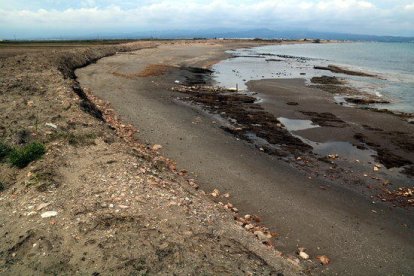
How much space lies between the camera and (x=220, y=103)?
27.5m

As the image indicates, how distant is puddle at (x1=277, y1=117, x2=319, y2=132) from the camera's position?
883 inches

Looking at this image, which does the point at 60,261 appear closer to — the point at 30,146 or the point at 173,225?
the point at 173,225

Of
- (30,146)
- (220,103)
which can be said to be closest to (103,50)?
(220,103)

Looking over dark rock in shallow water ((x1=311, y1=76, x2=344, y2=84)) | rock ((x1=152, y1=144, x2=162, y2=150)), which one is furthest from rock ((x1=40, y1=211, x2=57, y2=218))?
dark rock in shallow water ((x1=311, y1=76, x2=344, y2=84))

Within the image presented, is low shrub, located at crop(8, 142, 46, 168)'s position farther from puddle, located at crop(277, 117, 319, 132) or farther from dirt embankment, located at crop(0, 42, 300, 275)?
puddle, located at crop(277, 117, 319, 132)

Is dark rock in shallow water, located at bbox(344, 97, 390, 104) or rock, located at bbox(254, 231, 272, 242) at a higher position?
dark rock in shallow water, located at bbox(344, 97, 390, 104)

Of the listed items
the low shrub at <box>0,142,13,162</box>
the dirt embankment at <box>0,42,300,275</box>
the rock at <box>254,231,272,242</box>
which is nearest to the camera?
the dirt embankment at <box>0,42,300,275</box>

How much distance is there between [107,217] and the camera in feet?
28.9

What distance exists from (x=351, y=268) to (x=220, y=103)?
1939cm

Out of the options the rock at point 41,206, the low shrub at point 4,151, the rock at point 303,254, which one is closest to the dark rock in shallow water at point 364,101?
the rock at point 303,254

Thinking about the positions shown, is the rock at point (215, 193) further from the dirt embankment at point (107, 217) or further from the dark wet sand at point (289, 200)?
the dark wet sand at point (289, 200)

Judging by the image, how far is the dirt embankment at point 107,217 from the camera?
7.49m

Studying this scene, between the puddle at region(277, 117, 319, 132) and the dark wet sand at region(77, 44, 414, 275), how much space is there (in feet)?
5.10

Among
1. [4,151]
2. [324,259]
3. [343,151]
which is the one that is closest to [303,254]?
[324,259]
